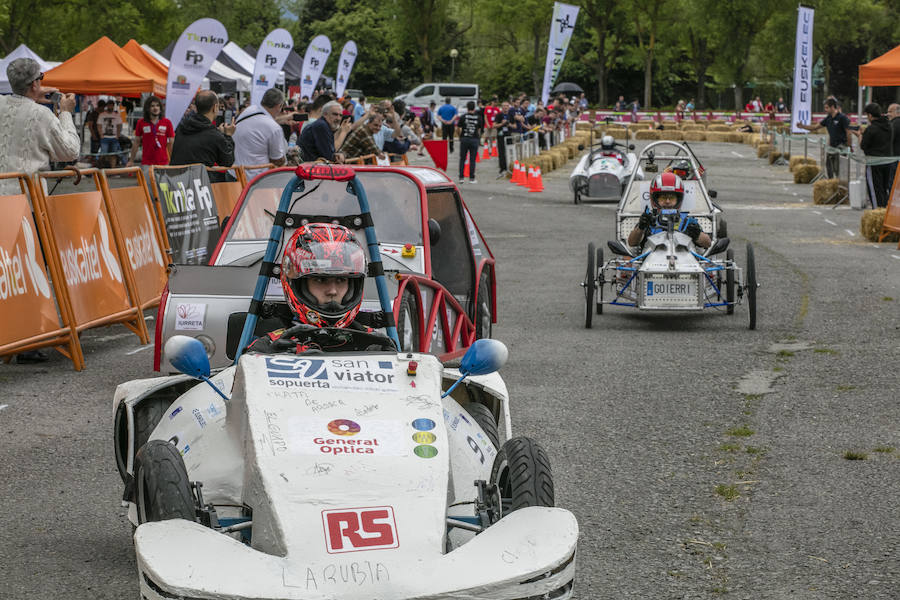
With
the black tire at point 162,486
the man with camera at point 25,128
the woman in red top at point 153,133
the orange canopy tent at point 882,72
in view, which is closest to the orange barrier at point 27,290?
the man with camera at point 25,128

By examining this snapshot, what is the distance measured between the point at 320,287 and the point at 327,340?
0.71 ft

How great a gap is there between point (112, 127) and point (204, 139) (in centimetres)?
1756

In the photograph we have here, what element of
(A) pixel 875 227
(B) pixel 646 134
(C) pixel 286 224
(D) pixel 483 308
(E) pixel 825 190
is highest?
(C) pixel 286 224

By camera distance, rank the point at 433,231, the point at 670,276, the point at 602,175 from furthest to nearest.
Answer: the point at 602,175, the point at 670,276, the point at 433,231

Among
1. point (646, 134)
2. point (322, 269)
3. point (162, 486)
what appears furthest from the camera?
point (646, 134)

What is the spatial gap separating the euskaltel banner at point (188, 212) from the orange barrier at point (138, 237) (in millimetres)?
292

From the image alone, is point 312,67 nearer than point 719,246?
No

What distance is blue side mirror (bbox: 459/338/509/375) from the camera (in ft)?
15.6

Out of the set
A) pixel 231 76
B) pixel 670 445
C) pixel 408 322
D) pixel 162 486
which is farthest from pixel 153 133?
pixel 162 486

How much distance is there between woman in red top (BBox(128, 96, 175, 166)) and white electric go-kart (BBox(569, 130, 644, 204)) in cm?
814

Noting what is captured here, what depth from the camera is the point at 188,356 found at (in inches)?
183

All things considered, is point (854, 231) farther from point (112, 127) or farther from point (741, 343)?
point (112, 127)

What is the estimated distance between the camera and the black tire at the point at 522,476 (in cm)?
441

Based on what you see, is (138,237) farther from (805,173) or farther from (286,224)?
(805,173)
